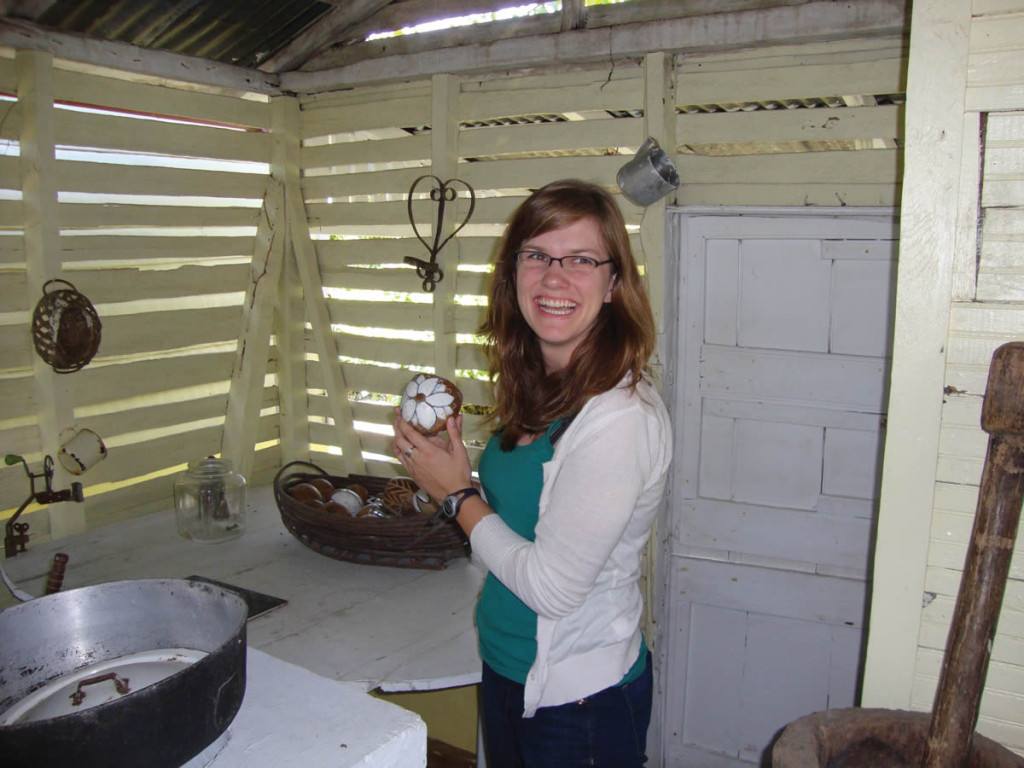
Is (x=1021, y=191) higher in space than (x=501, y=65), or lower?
lower

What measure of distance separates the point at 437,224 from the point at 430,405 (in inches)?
46.4

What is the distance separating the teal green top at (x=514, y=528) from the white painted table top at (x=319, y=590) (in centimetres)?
39

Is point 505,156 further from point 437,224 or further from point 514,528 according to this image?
point 514,528

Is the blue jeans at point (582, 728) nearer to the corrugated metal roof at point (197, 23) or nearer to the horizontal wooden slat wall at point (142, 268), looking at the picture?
the horizontal wooden slat wall at point (142, 268)

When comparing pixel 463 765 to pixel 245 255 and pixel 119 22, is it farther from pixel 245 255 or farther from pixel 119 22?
pixel 119 22

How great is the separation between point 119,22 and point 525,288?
1.82 meters

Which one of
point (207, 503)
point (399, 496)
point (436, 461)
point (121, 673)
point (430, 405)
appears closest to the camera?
point (121, 673)

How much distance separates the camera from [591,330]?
4.57 feet

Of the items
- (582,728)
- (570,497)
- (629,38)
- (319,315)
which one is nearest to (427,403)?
(570,497)

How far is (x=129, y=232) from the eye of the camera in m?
2.66

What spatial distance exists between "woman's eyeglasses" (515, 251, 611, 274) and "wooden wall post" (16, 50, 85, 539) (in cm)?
170

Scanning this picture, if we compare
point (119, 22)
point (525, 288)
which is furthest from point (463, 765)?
point (119, 22)

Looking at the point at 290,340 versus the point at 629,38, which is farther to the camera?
the point at 290,340

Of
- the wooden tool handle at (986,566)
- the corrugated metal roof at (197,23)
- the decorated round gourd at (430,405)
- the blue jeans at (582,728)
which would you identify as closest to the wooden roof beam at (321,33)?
the corrugated metal roof at (197,23)
